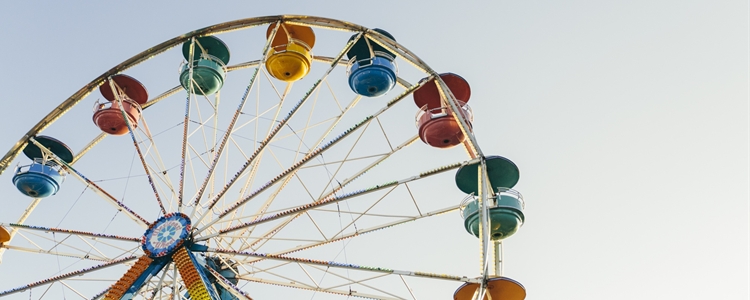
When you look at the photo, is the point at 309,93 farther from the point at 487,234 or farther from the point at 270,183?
the point at 487,234

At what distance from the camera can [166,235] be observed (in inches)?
449

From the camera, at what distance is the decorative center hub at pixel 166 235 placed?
11195mm

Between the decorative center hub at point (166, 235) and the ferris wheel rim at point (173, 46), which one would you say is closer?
the decorative center hub at point (166, 235)

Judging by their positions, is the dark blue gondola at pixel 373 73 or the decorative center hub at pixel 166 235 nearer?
the decorative center hub at pixel 166 235

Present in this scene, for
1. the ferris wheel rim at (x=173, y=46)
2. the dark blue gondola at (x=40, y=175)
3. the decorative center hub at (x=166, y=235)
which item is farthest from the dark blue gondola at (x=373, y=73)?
the dark blue gondola at (x=40, y=175)

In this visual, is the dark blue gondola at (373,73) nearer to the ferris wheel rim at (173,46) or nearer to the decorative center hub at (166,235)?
the ferris wheel rim at (173,46)

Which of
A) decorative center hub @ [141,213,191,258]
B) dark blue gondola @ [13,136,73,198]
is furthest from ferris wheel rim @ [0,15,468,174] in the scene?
decorative center hub @ [141,213,191,258]

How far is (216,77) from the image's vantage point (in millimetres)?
13977

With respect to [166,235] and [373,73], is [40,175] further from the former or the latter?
[373,73]

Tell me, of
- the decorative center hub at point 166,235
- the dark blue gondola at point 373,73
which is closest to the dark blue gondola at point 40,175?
the decorative center hub at point 166,235

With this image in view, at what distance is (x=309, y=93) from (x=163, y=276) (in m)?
3.63

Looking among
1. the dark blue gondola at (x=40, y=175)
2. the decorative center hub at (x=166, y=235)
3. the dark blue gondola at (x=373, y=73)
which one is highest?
the dark blue gondola at (x=373, y=73)

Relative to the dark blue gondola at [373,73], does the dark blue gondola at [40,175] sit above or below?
below

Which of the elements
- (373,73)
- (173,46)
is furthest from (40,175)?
(373,73)
